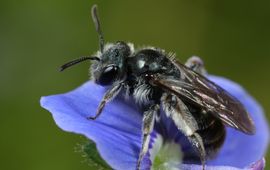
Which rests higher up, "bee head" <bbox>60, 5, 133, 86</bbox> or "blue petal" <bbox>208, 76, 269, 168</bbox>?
"bee head" <bbox>60, 5, 133, 86</bbox>

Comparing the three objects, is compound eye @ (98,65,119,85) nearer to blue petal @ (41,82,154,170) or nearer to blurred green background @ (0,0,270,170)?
blue petal @ (41,82,154,170)

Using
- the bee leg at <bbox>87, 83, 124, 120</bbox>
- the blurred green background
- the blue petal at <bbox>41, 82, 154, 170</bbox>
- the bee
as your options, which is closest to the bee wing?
the bee

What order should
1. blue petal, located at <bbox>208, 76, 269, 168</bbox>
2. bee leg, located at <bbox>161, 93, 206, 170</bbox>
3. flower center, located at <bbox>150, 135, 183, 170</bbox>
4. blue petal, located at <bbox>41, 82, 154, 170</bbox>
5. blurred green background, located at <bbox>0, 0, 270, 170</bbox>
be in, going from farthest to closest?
blurred green background, located at <bbox>0, 0, 270, 170</bbox>
blue petal, located at <bbox>208, 76, 269, 168</bbox>
flower center, located at <bbox>150, 135, 183, 170</bbox>
bee leg, located at <bbox>161, 93, 206, 170</bbox>
blue petal, located at <bbox>41, 82, 154, 170</bbox>

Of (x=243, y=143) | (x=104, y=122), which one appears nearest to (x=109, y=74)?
(x=104, y=122)

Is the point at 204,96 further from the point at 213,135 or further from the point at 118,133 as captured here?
the point at 118,133

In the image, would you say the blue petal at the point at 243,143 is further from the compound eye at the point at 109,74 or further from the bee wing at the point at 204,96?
the compound eye at the point at 109,74

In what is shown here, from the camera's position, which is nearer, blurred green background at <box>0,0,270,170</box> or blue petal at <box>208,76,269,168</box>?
blue petal at <box>208,76,269,168</box>

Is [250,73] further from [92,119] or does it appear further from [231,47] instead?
[92,119]

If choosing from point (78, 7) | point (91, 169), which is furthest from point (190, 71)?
point (78, 7)
